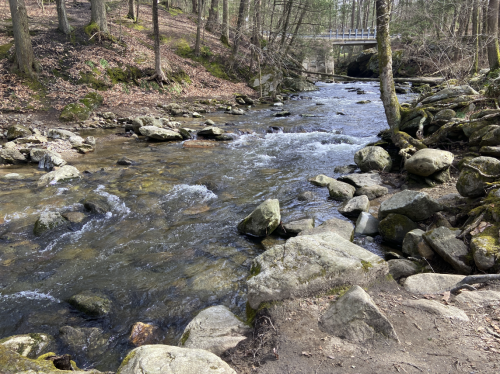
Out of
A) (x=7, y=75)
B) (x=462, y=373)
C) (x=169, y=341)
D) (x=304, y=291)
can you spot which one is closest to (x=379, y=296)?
(x=304, y=291)

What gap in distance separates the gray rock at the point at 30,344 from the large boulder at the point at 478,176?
21.5 feet

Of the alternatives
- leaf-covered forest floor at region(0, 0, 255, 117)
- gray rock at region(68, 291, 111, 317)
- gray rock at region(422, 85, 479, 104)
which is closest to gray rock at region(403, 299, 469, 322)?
gray rock at region(68, 291, 111, 317)

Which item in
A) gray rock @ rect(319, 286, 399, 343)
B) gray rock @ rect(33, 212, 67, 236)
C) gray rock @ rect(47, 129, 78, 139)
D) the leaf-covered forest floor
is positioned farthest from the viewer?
the leaf-covered forest floor

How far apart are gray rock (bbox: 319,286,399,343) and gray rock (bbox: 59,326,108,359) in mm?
2593

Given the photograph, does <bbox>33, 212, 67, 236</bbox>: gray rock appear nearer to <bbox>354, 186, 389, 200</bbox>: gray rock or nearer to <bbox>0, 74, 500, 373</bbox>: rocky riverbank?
<bbox>0, 74, 500, 373</bbox>: rocky riverbank

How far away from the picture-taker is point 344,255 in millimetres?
3639

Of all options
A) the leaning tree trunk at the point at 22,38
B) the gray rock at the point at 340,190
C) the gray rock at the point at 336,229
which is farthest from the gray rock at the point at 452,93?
the leaning tree trunk at the point at 22,38

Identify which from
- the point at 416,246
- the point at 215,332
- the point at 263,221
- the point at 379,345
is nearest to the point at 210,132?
the point at 263,221

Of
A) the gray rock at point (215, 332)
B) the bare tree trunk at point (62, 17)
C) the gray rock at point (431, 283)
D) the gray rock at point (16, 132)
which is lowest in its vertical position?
the gray rock at point (215, 332)

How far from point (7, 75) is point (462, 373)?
18311 millimetres

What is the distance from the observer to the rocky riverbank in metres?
2.60

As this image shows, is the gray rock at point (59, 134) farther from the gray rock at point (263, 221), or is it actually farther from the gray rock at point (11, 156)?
the gray rock at point (263, 221)

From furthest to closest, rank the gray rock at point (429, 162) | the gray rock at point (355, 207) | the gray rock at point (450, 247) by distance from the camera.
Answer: the gray rock at point (429, 162) → the gray rock at point (355, 207) → the gray rock at point (450, 247)

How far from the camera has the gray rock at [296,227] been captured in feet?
19.2
